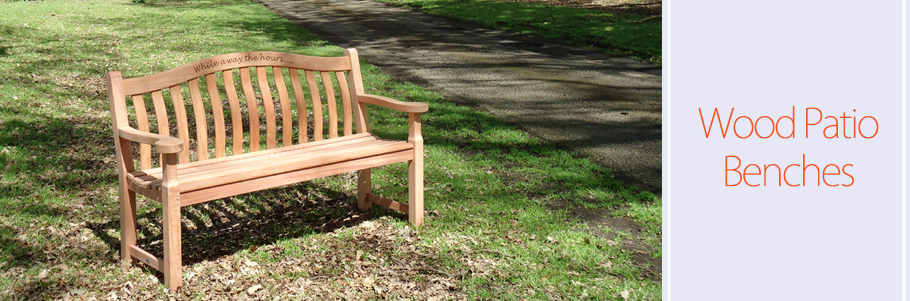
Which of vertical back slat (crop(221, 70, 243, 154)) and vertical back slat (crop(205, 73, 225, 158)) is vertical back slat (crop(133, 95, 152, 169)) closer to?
vertical back slat (crop(205, 73, 225, 158))

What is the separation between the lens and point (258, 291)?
3670 millimetres

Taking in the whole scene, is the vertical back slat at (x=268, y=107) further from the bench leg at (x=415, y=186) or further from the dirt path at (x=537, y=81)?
the dirt path at (x=537, y=81)

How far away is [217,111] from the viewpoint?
405 cm

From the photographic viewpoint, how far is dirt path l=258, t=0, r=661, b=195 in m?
6.48

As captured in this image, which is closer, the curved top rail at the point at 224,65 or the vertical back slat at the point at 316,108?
the curved top rail at the point at 224,65

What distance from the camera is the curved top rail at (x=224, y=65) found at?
3.77 m

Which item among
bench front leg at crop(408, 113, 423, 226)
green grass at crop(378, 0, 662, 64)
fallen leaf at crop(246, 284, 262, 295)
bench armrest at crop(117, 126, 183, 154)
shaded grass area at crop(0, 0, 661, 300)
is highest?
green grass at crop(378, 0, 662, 64)

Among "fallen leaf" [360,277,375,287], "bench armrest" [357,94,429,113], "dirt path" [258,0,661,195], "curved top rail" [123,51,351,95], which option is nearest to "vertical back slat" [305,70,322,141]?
"curved top rail" [123,51,351,95]

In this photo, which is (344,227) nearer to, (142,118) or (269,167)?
(269,167)

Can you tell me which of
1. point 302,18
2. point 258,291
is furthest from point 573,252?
point 302,18

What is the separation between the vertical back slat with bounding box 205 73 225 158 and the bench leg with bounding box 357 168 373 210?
36.3 inches

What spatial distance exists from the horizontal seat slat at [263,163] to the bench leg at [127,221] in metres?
0.10

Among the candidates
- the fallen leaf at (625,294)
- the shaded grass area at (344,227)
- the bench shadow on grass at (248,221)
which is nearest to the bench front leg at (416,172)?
the shaded grass area at (344,227)

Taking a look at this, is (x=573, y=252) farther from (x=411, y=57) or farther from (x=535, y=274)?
(x=411, y=57)
